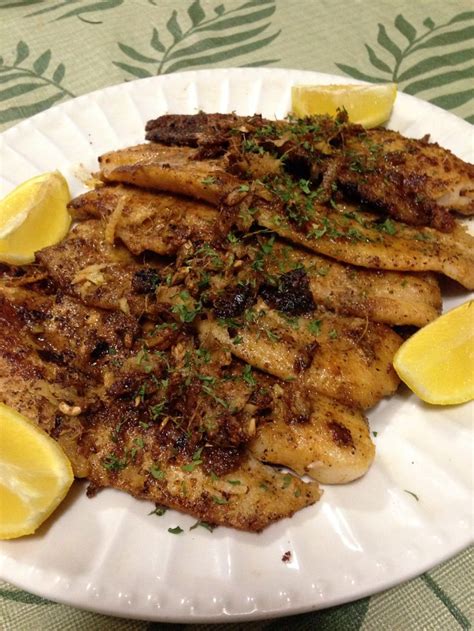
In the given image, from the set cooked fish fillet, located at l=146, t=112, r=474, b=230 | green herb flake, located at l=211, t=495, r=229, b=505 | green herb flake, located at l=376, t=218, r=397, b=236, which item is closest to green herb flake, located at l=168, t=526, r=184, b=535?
green herb flake, located at l=211, t=495, r=229, b=505

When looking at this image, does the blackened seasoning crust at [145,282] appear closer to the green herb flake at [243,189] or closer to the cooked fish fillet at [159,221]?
the cooked fish fillet at [159,221]

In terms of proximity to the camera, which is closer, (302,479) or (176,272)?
(302,479)

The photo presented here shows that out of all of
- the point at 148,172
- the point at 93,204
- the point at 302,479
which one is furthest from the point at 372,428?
the point at 93,204

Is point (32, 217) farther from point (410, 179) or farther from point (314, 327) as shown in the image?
point (410, 179)

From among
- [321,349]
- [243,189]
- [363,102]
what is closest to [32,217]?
[243,189]

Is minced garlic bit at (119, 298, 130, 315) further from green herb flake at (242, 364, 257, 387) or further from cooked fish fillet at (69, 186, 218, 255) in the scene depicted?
green herb flake at (242, 364, 257, 387)

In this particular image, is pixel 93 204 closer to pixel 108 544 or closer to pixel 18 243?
pixel 18 243
